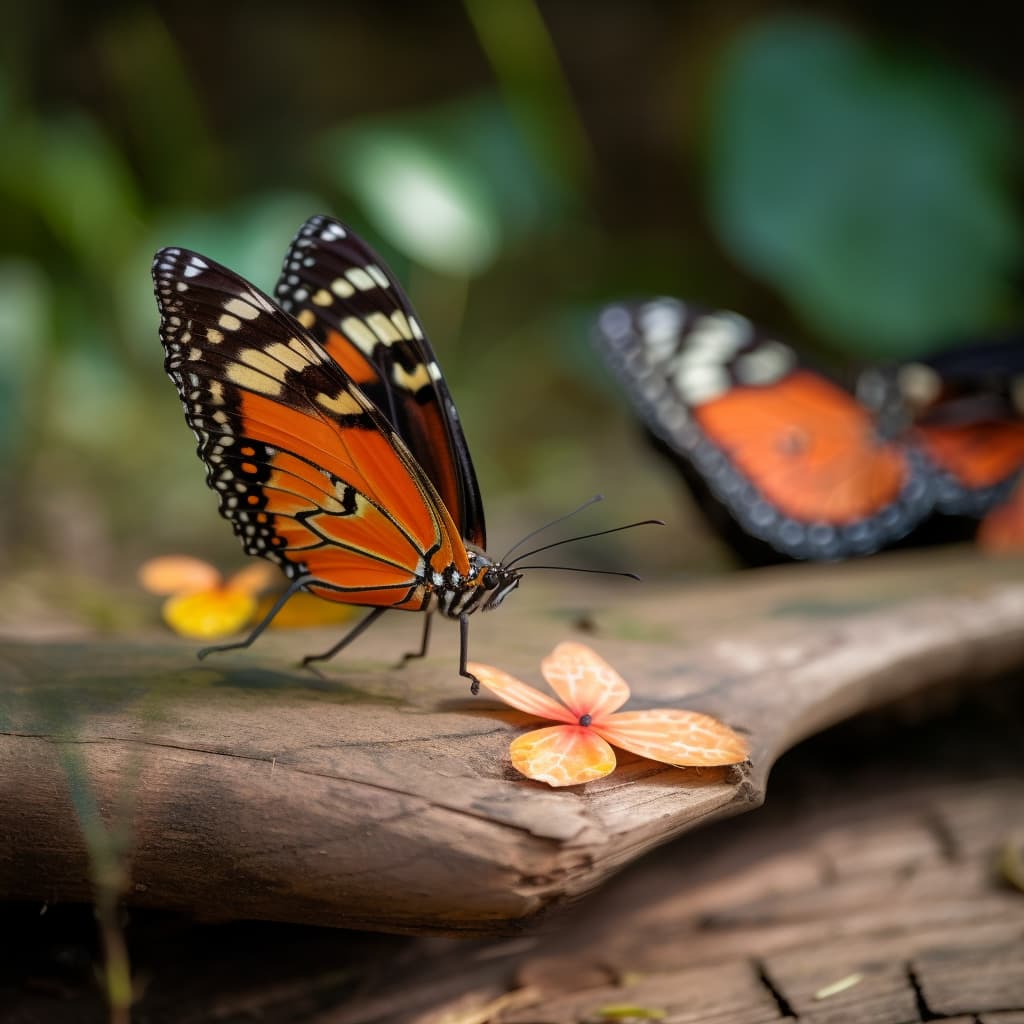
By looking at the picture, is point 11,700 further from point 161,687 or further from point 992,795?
point 992,795

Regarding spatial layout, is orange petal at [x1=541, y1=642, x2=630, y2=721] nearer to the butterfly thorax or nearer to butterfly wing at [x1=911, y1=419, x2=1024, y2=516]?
the butterfly thorax

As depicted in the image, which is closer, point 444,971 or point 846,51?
point 444,971

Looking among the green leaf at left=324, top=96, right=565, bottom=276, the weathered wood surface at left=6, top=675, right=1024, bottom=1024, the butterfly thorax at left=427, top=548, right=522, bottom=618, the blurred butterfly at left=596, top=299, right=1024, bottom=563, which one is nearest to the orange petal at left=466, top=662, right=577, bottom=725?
the butterfly thorax at left=427, top=548, right=522, bottom=618

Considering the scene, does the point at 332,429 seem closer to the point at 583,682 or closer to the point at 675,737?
the point at 583,682

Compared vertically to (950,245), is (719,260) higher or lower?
higher

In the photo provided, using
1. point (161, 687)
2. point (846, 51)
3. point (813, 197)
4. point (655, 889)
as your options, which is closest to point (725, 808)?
point (655, 889)

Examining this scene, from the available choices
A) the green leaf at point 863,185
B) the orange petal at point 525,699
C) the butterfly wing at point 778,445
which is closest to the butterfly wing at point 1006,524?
the butterfly wing at point 778,445
